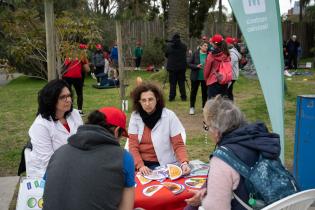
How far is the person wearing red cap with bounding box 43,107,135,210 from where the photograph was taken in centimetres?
238

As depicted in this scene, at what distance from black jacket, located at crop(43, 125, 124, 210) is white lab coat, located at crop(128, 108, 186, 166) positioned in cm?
170

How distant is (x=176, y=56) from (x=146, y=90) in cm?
693

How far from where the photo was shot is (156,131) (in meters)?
4.20

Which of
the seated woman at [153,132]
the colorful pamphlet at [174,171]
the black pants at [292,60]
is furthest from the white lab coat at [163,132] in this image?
the black pants at [292,60]

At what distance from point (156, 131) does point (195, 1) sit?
813 inches

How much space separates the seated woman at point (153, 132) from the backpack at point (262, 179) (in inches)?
62.3

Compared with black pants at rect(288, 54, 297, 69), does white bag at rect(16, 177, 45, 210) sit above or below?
below

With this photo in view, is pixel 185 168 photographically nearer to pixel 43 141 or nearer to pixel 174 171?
pixel 174 171

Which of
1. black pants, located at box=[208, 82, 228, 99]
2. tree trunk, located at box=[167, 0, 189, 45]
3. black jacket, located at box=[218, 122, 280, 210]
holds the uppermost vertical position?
tree trunk, located at box=[167, 0, 189, 45]

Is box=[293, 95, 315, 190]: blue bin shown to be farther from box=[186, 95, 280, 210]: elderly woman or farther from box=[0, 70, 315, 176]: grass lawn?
box=[186, 95, 280, 210]: elderly woman

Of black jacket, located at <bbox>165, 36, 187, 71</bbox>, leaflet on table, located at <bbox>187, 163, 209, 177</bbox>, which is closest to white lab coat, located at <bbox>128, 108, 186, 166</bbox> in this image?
leaflet on table, located at <bbox>187, 163, 209, 177</bbox>

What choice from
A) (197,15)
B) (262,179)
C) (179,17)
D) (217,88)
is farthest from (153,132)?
(197,15)

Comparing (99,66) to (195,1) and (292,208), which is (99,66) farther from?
(292,208)

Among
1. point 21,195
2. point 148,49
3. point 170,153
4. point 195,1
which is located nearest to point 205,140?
point 170,153
